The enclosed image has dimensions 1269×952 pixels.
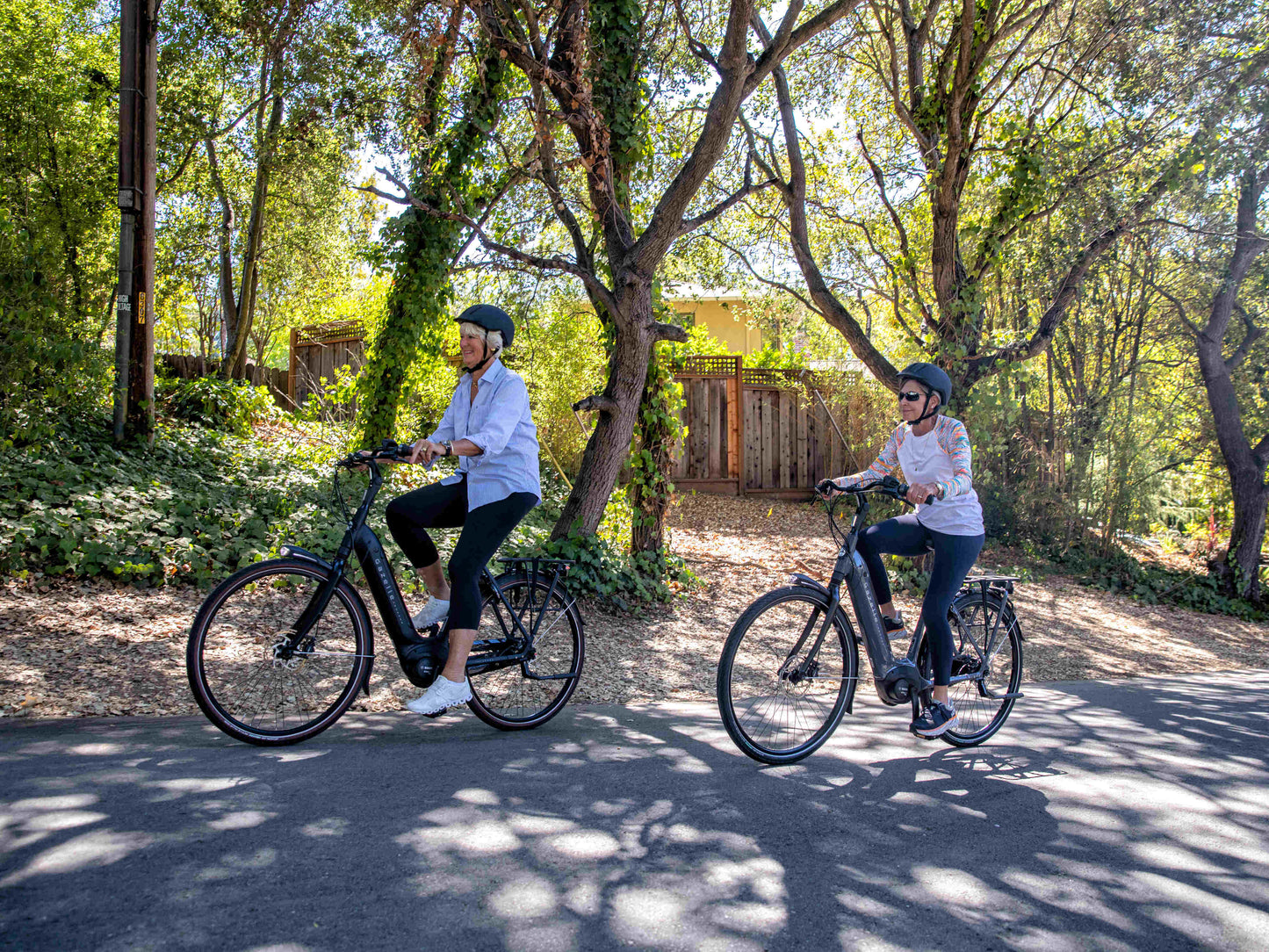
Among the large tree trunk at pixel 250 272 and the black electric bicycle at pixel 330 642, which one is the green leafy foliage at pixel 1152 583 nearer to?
the black electric bicycle at pixel 330 642

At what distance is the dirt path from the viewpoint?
5.20 metres

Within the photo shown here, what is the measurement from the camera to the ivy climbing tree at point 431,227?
8578 mm

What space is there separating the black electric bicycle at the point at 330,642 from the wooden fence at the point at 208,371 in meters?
A: 10.6

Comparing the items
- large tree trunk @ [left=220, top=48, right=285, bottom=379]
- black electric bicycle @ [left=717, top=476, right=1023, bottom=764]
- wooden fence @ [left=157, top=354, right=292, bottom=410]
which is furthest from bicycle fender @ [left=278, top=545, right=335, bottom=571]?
large tree trunk @ [left=220, top=48, right=285, bottom=379]

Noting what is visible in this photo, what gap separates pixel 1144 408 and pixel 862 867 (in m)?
13.4

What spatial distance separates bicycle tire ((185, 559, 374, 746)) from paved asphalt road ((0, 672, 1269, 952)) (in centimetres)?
14

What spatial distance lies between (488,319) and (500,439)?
651 mm

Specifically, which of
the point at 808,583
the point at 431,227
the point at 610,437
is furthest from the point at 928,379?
the point at 431,227

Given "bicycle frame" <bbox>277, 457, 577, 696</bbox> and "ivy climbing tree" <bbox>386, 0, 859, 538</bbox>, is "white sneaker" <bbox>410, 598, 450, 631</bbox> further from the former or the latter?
"ivy climbing tree" <bbox>386, 0, 859, 538</bbox>

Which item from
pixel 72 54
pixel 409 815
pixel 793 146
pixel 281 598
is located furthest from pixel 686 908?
pixel 72 54

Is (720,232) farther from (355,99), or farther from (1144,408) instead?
(1144,408)

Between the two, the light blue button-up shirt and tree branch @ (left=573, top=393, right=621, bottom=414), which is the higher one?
tree branch @ (left=573, top=393, right=621, bottom=414)

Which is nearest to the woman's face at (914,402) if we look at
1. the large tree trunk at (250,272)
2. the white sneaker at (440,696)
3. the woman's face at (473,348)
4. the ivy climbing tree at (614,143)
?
the woman's face at (473,348)

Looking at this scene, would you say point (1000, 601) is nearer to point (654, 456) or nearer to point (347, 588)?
point (347, 588)
